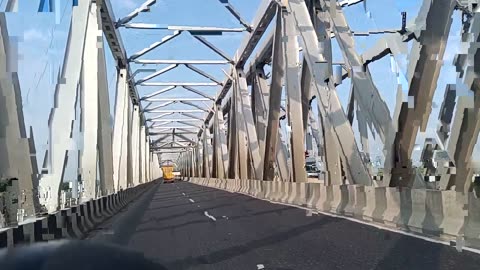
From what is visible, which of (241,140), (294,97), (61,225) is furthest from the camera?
(241,140)

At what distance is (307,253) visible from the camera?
33.8 feet

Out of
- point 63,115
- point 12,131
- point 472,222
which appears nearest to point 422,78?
point 472,222

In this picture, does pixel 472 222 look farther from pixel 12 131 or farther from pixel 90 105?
pixel 90 105

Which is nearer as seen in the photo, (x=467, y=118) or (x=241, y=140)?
(x=467, y=118)

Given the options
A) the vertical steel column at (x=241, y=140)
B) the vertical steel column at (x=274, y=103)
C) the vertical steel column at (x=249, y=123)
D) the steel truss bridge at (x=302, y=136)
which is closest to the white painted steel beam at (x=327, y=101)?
the steel truss bridge at (x=302, y=136)

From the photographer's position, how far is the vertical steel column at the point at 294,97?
28.0 m

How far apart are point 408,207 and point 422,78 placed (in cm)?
517

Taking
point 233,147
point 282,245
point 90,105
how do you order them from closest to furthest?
point 282,245 → point 90,105 → point 233,147

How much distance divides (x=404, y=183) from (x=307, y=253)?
976cm

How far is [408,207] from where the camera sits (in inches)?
561

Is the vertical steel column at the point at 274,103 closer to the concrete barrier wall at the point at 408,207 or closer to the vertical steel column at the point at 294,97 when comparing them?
the vertical steel column at the point at 294,97

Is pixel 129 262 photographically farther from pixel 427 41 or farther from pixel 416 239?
pixel 427 41

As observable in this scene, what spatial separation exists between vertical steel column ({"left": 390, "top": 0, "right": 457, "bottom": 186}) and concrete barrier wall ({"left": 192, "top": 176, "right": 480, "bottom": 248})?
2093 millimetres

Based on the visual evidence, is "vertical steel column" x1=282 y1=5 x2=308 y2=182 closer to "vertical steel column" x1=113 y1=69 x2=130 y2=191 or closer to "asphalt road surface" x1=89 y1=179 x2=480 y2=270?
"asphalt road surface" x1=89 y1=179 x2=480 y2=270
